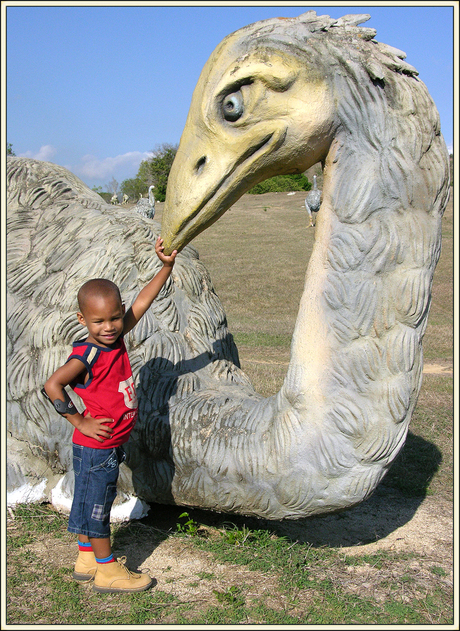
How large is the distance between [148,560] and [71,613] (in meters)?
0.57

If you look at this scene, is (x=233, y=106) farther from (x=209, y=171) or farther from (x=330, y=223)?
(x=330, y=223)

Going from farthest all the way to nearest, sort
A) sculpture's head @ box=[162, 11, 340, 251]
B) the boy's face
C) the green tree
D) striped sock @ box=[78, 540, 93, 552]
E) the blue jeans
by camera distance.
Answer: the green tree, striped sock @ box=[78, 540, 93, 552], the blue jeans, the boy's face, sculpture's head @ box=[162, 11, 340, 251]

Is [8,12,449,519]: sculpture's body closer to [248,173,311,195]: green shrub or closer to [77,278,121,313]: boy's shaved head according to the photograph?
[77,278,121,313]: boy's shaved head

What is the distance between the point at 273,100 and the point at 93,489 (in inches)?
74.4

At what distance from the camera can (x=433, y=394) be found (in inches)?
265

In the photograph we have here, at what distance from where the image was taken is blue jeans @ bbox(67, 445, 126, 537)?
9.36 feet

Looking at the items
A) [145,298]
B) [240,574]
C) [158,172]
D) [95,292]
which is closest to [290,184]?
[158,172]

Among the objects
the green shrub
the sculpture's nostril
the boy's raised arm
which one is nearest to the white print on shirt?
the boy's raised arm

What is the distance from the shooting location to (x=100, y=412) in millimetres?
2818

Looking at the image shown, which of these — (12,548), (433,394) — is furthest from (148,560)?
(433,394)

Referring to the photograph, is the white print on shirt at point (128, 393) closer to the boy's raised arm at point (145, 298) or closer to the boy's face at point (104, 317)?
the boy's face at point (104, 317)

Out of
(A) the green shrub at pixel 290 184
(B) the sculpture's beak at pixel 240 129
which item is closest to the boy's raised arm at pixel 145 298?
(B) the sculpture's beak at pixel 240 129

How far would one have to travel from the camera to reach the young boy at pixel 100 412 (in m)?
2.75

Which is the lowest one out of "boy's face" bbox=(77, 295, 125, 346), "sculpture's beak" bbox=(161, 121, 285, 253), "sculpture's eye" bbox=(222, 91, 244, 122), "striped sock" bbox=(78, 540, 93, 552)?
"striped sock" bbox=(78, 540, 93, 552)
